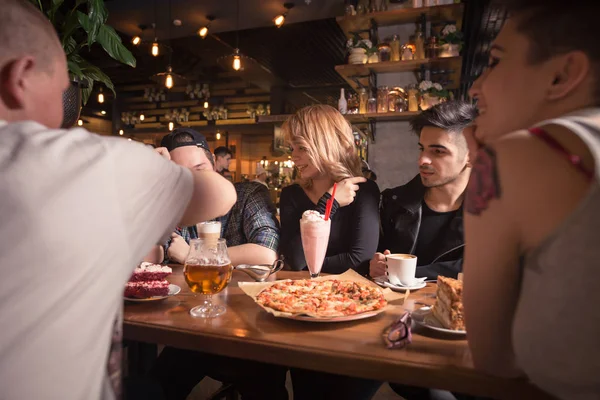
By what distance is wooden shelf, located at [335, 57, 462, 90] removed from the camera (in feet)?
13.8

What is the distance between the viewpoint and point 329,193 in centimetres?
214

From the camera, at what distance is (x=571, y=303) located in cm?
71

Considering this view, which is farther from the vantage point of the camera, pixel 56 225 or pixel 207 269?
pixel 207 269

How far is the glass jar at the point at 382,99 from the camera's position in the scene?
449cm

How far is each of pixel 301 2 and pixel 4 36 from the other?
5.03m

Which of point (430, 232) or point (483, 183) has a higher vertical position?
point (483, 183)

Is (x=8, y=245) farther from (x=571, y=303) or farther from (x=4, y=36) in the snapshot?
(x=571, y=303)

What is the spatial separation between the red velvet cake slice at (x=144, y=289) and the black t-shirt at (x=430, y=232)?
1476mm

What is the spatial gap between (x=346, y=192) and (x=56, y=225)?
1.65 meters

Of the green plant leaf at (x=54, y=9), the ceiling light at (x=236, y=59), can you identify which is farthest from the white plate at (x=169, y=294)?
the ceiling light at (x=236, y=59)

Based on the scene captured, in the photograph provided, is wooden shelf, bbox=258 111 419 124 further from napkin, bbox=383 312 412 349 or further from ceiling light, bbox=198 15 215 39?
napkin, bbox=383 312 412 349

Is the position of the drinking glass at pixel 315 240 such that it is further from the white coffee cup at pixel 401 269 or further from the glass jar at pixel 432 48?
the glass jar at pixel 432 48

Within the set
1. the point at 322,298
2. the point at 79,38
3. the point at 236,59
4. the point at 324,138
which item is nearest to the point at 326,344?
the point at 322,298

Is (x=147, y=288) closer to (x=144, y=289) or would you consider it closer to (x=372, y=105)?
(x=144, y=289)
